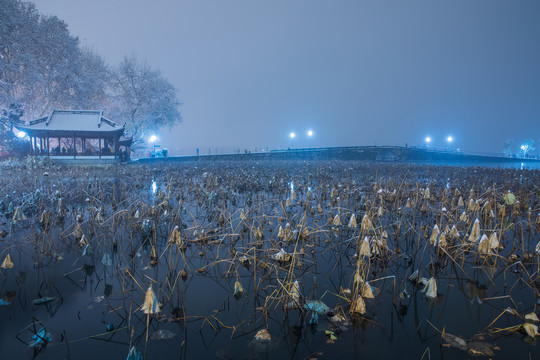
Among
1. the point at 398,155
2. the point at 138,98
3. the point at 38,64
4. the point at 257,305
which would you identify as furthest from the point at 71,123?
the point at 398,155

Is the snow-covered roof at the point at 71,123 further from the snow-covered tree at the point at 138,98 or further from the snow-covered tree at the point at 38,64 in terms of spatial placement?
the snow-covered tree at the point at 138,98

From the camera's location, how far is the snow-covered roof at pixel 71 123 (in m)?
27.1

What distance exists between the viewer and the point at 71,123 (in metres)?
28.5

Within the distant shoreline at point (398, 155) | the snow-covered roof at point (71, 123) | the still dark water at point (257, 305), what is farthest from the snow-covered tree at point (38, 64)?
the distant shoreline at point (398, 155)

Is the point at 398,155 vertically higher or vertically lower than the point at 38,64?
lower

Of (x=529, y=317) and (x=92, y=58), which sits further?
(x=92, y=58)

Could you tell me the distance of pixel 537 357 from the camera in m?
2.44

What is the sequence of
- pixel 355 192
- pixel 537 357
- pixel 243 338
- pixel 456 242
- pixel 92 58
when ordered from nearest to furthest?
1. pixel 537 357
2. pixel 243 338
3. pixel 456 242
4. pixel 355 192
5. pixel 92 58

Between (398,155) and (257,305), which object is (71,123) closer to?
(257,305)

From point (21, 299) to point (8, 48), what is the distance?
34.2 meters

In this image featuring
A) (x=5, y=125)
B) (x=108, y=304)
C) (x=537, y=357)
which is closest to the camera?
(x=537, y=357)

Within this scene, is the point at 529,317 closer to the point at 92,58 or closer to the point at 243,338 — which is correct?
the point at 243,338

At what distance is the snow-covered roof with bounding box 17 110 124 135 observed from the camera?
27109 millimetres

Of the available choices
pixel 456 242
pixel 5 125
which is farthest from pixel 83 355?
pixel 5 125
